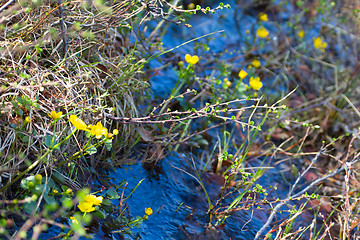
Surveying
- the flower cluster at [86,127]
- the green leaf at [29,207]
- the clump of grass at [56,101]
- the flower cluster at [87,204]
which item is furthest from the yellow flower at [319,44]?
the green leaf at [29,207]

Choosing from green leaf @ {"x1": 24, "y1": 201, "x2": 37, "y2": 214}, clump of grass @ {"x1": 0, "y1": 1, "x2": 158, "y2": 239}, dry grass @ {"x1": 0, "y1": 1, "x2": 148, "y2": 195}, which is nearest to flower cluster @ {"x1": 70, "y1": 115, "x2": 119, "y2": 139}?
clump of grass @ {"x1": 0, "y1": 1, "x2": 158, "y2": 239}

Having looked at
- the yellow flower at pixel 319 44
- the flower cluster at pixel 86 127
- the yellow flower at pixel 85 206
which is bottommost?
the yellow flower at pixel 319 44

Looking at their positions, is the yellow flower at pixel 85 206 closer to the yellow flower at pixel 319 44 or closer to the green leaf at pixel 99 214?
the green leaf at pixel 99 214

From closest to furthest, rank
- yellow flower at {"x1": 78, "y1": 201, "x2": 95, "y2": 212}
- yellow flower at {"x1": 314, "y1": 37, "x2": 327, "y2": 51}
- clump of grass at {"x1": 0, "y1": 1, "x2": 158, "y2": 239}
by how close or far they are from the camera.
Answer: yellow flower at {"x1": 78, "y1": 201, "x2": 95, "y2": 212}
clump of grass at {"x1": 0, "y1": 1, "x2": 158, "y2": 239}
yellow flower at {"x1": 314, "y1": 37, "x2": 327, "y2": 51}

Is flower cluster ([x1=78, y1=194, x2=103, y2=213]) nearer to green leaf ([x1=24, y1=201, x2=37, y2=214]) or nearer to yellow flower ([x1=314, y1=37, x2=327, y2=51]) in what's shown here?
green leaf ([x1=24, y1=201, x2=37, y2=214])

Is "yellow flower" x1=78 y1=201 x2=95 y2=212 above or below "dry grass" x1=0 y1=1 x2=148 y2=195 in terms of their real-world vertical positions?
below

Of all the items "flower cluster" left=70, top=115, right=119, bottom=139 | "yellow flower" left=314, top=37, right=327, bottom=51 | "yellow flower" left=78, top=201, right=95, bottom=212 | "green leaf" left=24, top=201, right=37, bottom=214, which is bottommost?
"yellow flower" left=314, top=37, right=327, bottom=51

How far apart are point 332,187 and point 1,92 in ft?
7.31

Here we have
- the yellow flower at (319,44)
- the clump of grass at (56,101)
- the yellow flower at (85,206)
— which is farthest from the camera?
the yellow flower at (319,44)

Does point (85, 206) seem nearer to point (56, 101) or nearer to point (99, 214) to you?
point (99, 214)

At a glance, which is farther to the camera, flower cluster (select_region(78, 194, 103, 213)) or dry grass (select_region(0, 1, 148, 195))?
dry grass (select_region(0, 1, 148, 195))

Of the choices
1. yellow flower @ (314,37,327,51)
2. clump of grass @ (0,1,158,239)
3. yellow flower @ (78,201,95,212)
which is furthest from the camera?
yellow flower @ (314,37,327,51)

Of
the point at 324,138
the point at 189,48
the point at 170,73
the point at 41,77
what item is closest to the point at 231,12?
the point at 189,48

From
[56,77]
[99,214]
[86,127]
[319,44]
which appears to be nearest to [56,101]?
[56,77]
